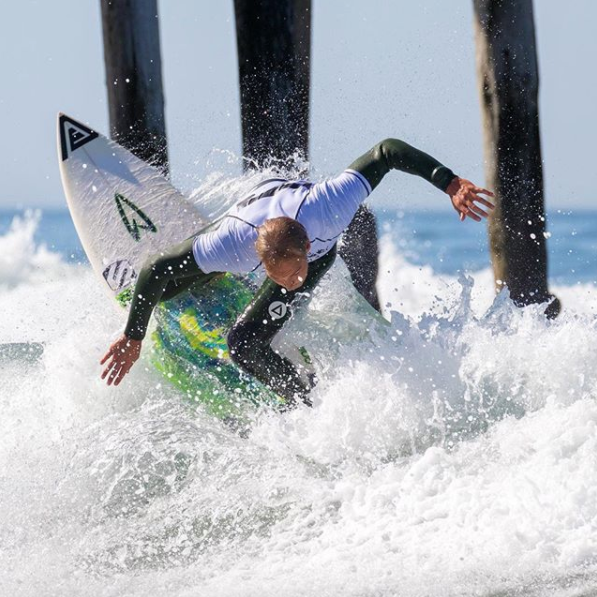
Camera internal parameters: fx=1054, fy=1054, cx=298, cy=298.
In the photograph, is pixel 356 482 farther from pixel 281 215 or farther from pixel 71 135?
pixel 71 135

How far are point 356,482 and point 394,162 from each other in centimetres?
138

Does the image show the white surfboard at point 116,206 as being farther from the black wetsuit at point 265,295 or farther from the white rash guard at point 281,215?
the white rash guard at point 281,215

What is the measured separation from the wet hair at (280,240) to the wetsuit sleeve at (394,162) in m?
0.53

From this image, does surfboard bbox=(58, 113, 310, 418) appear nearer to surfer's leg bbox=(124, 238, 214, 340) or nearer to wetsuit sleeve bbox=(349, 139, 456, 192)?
surfer's leg bbox=(124, 238, 214, 340)

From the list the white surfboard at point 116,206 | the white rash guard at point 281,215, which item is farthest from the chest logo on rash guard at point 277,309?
the white surfboard at point 116,206

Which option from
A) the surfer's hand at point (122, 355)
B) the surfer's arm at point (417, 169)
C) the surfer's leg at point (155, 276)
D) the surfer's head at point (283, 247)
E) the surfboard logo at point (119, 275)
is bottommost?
the surfer's hand at point (122, 355)

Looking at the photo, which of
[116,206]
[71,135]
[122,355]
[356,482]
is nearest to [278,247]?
[356,482]

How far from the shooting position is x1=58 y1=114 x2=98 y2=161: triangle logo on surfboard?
6.05 m

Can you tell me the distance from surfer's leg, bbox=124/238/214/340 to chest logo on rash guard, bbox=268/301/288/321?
340 mm

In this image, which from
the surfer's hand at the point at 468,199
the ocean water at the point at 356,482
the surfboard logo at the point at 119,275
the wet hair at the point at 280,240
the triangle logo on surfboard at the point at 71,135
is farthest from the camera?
the triangle logo on surfboard at the point at 71,135

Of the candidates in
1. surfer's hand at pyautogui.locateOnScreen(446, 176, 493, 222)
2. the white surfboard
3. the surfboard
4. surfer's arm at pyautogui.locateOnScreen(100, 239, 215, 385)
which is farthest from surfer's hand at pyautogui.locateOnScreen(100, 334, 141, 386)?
surfer's hand at pyautogui.locateOnScreen(446, 176, 493, 222)

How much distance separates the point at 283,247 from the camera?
3977 millimetres

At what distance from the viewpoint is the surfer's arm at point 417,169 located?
4.19 m

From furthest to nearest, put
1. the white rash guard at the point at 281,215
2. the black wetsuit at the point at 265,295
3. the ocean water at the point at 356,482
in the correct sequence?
the black wetsuit at the point at 265,295, the white rash guard at the point at 281,215, the ocean water at the point at 356,482
